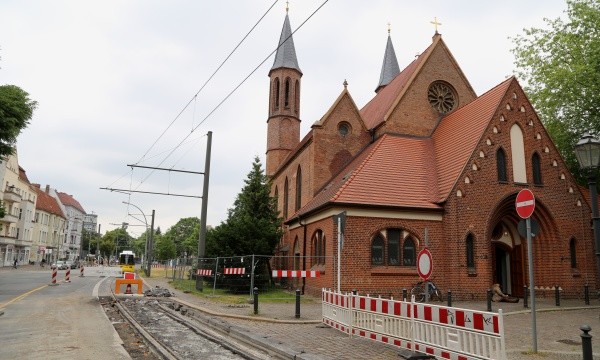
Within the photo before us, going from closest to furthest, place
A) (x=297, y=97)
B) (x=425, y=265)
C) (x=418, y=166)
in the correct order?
1. (x=425, y=265)
2. (x=418, y=166)
3. (x=297, y=97)

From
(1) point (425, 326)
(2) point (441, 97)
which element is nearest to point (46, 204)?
(2) point (441, 97)

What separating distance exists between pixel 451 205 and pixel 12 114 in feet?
72.2

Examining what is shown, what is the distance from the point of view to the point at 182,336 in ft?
33.4

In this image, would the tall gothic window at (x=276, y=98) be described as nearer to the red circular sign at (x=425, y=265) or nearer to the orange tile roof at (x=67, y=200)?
the red circular sign at (x=425, y=265)

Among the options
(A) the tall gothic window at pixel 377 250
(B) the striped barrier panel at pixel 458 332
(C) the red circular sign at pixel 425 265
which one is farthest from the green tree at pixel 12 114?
(B) the striped barrier panel at pixel 458 332

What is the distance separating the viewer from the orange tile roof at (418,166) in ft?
62.0

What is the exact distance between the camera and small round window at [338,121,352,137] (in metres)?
25.3

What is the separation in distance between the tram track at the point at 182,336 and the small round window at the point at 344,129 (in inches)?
537

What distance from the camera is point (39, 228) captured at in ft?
240

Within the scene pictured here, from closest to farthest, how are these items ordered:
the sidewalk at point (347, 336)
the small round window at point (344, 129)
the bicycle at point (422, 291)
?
the sidewalk at point (347, 336) < the bicycle at point (422, 291) < the small round window at point (344, 129)

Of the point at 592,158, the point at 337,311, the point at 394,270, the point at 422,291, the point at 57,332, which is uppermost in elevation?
the point at 592,158

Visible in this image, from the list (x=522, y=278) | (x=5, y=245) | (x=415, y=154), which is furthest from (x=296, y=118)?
(x=5, y=245)

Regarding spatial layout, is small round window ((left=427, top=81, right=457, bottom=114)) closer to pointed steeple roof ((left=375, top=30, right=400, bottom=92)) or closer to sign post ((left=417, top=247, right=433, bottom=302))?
pointed steeple roof ((left=375, top=30, right=400, bottom=92))

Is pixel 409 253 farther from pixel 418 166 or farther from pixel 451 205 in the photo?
pixel 418 166
